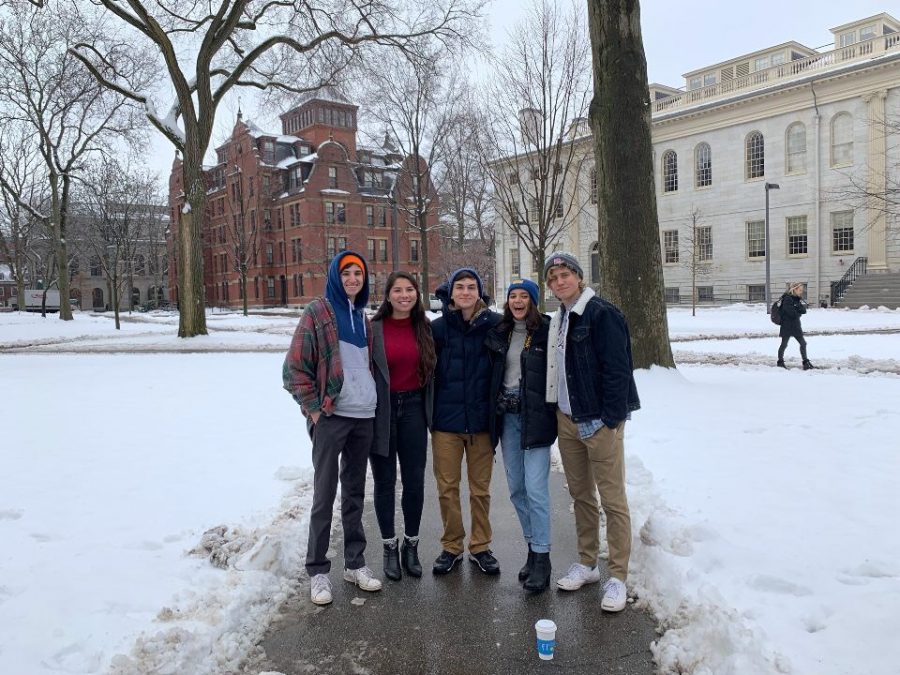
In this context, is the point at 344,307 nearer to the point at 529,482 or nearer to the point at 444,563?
the point at 529,482

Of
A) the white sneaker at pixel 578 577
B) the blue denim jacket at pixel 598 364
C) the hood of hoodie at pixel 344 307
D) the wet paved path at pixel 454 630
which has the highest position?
the hood of hoodie at pixel 344 307

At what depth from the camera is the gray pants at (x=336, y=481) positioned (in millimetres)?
4062

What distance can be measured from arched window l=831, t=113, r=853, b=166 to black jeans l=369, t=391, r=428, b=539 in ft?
135

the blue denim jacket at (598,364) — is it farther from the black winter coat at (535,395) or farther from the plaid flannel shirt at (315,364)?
the plaid flannel shirt at (315,364)

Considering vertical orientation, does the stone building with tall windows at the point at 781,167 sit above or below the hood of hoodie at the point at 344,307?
above

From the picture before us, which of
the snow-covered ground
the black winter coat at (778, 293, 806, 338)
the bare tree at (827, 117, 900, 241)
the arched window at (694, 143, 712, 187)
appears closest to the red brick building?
the arched window at (694, 143, 712, 187)

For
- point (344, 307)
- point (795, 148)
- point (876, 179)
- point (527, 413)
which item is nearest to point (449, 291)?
point (344, 307)

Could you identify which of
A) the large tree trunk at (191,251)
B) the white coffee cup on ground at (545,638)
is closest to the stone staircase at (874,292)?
the large tree trunk at (191,251)

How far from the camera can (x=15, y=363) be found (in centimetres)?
1533

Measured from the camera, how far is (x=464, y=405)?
13.9ft

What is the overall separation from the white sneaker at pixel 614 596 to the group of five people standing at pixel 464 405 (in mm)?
13

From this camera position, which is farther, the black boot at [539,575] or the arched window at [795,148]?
the arched window at [795,148]

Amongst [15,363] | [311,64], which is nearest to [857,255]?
[311,64]

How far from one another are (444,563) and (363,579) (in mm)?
538
